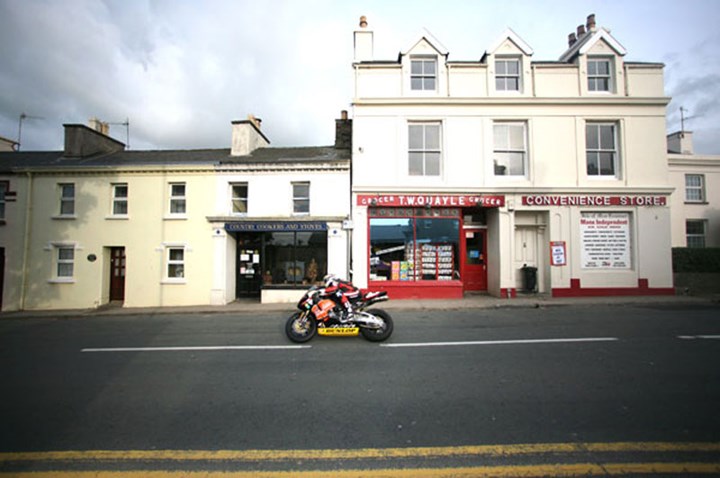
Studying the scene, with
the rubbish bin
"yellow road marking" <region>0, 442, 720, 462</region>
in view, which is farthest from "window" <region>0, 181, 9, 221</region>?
the rubbish bin

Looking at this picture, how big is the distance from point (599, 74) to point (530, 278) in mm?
8745

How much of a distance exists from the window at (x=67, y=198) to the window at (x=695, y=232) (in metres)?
30.6

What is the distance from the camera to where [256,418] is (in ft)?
12.3

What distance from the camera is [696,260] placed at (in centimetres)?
1395

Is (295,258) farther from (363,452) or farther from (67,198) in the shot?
(363,452)

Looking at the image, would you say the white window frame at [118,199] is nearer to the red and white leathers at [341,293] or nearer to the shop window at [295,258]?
the shop window at [295,258]

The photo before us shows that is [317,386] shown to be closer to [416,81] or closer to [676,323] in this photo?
[676,323]

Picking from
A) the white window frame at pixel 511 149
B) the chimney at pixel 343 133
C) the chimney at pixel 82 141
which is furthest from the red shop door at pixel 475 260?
the chimney at pixel 82 141

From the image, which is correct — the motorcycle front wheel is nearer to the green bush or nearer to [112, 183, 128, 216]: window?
[112, 183, 128, 216]: window

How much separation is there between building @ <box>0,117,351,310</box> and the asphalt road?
5.76 m

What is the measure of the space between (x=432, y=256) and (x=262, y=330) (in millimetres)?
7361

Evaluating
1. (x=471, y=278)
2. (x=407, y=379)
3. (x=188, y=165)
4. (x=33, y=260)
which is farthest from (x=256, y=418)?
(x=33, y=260)

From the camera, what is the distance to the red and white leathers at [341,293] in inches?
274

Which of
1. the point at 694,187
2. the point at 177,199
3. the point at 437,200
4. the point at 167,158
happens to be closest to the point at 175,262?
the point at 177,199
